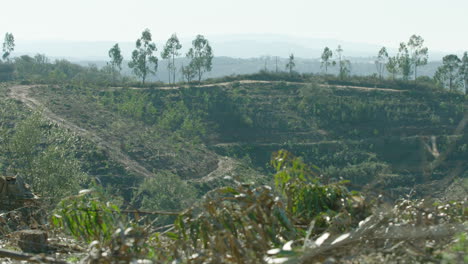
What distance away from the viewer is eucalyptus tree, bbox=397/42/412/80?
2676 inches

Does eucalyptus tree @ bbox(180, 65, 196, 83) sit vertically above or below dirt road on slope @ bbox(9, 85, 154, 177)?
above

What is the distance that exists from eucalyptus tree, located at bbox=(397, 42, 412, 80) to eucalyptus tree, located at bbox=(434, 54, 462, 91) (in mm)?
4326

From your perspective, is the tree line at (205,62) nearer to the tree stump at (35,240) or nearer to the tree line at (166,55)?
the tree line at (166,55)

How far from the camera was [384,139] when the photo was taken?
4938 centimetres

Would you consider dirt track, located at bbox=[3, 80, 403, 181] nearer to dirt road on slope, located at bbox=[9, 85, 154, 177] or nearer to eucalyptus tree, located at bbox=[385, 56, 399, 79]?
dirt road on slope, located at bbox=[9, 85, 154, 177]

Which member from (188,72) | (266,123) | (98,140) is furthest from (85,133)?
(188,72)

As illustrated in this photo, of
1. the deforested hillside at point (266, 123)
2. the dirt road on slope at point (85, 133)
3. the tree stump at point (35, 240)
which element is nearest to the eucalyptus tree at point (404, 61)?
the deforested hillside at point (266, 123)

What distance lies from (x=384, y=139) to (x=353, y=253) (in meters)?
48.9

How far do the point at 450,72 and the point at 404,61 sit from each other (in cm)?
602

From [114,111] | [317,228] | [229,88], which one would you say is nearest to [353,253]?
[317,228]

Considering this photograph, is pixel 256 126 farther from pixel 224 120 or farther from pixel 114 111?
pixel 114 111

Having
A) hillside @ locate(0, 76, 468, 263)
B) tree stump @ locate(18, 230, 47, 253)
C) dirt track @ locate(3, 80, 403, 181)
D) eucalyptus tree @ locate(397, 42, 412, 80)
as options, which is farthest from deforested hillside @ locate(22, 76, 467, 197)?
tree stump @ locate(18, 230, 47, 253)

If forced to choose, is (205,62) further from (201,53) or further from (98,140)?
(98,140)

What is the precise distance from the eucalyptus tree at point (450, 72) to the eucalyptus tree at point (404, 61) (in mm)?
4326
